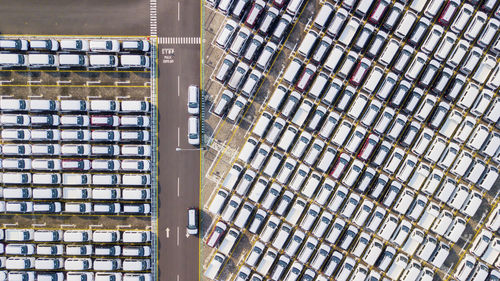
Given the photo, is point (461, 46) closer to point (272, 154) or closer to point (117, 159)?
point (272, 154)

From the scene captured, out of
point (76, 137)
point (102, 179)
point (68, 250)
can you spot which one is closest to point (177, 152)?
point (102, 179)

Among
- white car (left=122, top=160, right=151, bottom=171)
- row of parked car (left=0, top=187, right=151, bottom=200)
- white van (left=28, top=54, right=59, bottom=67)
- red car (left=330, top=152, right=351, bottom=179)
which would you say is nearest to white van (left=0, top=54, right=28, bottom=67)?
white van (left=28, top=54, right=59, bottom=67)

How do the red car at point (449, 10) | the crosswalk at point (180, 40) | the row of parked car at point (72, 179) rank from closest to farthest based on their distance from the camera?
1. the red car at point (449, 10)
2. the row of parked car at point (72, 179)
3. the crosswalk at point (180, 40)

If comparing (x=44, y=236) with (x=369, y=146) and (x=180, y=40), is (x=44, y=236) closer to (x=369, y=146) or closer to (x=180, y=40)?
(x=180, y=40)

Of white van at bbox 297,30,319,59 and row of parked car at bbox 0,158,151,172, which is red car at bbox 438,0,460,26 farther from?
row of parked car at bbox 0,158,151,172

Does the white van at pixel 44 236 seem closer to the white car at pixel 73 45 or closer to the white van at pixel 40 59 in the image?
the white van at pixel 40 59

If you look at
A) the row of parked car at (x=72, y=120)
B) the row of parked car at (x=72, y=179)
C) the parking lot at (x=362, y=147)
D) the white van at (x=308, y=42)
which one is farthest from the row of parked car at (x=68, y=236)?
the white van at (x=308, y=42)
